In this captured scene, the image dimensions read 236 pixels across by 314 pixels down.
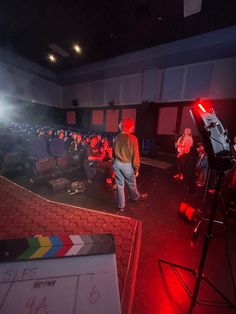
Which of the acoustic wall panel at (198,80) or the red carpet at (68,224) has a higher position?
the acoustic wall panel at (198,80)

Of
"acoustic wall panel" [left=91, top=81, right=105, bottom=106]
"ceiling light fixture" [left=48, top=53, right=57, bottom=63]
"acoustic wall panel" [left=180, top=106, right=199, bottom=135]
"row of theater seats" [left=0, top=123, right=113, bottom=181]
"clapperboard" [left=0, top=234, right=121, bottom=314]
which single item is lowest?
"row of theater seats" [left=0, top=123, right=113, bottom=181]

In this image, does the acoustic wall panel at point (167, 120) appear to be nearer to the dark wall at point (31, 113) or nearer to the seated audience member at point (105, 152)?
the seated audience member at point (105, 152)

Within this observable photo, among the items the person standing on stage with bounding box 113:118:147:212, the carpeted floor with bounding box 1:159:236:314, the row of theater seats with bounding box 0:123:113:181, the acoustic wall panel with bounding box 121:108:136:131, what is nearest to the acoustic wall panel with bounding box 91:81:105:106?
the acoustic wall panel with bounding box 121:108:136:131

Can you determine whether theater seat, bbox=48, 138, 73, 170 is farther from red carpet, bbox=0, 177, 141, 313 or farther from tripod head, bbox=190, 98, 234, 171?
tripod head, bbox=190, 98, 234, 171

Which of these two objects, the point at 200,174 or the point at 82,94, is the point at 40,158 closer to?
the point at 200,174

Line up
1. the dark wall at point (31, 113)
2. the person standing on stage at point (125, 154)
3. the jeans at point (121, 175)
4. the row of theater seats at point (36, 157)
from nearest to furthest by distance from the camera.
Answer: the person standing on stage at point (125, 154), the jeans at point (121, 175), the row of theater seats at point (36, 157), the dark wall at point (31, 113)

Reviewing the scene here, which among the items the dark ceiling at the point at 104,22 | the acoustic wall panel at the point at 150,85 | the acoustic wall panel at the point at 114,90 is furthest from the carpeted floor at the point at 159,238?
the acoustic wall panel at the point at 114,90

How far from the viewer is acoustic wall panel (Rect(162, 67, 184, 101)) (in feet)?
28.8

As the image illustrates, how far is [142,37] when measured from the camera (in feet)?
22.5

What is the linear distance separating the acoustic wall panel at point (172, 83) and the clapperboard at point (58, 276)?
31.8 ft

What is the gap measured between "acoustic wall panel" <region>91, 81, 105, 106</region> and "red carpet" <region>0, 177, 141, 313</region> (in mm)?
10053

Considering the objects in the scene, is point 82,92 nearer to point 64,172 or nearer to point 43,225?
point 64,172

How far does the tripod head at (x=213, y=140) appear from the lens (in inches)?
54.3

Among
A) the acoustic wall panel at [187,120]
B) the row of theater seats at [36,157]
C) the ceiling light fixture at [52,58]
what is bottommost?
the row of theater seats at [36,157]
